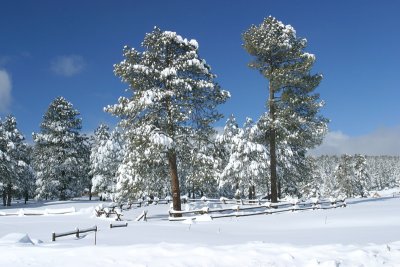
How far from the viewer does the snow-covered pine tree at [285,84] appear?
2662cm

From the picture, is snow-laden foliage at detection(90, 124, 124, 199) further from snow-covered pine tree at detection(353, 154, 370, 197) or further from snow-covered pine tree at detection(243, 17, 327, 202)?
snow-covered pine tree at detection(353, 154, 370, 197)

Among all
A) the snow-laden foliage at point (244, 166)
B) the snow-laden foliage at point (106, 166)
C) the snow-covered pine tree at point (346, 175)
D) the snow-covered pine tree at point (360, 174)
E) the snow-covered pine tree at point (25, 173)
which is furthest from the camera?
the snow-covered pine tree at point (360, 174)

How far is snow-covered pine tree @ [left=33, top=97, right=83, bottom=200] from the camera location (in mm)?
47938

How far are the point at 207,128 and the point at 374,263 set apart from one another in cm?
1484

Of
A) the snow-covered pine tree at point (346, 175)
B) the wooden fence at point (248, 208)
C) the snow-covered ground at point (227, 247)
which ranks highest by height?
Result: the snow-covered pine tree at point (346, 175)

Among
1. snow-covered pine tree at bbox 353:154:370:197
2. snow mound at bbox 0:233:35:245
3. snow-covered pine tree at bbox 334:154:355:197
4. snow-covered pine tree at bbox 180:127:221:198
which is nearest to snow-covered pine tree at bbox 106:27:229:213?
snow-covered pine tree at bbox 180:127:221:198

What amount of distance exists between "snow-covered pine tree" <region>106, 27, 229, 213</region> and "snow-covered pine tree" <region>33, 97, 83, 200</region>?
25913mm

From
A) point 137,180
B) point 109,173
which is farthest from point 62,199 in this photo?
point 137,180

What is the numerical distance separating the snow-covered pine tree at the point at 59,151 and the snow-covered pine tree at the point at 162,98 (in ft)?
85.0

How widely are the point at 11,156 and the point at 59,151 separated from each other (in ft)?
20.1

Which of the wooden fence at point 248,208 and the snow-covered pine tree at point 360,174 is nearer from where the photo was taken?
the wooden fence at point 248,208

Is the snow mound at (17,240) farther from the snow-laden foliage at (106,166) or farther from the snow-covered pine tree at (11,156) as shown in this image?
the snow-laden foliage at (106,166)

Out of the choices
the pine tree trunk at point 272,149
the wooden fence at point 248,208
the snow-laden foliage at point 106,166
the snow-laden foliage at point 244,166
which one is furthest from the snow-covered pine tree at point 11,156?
the pine tree trunk at point 272,149

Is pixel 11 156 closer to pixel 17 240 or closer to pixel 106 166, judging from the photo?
pixel 106 166
